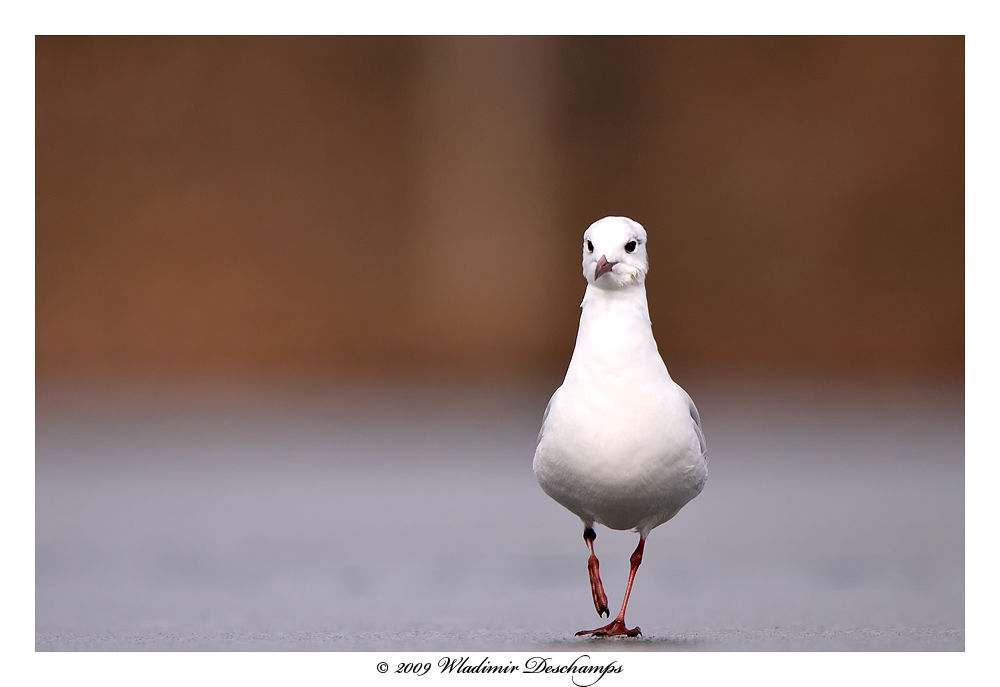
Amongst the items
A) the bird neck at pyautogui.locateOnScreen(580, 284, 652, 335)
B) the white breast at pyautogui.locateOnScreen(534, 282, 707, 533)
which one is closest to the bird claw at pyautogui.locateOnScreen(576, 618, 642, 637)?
the white breast at pyautogui.locateOnScreen(534, 282, 707, 533)

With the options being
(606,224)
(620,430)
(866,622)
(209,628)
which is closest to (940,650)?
(866,622)

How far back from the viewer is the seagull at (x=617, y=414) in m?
3.18

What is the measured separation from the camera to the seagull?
318 centimetres

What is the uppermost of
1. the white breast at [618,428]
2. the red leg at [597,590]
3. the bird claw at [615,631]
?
the white breast at [618,428]

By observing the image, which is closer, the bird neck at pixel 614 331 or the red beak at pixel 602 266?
the red beak at pixel 602 266

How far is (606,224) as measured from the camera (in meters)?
3.15

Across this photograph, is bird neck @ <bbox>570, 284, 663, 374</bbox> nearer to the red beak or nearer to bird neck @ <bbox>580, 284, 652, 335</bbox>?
bird neck @ <bbox>580, 284, 652, 335</bbox>

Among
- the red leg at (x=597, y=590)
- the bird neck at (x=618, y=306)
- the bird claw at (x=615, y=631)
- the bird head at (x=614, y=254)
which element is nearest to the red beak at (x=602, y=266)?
the bird head at (x=614, y=254)

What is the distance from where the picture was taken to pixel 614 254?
3150mm

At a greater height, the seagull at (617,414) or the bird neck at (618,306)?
the bird neck at (618,306)

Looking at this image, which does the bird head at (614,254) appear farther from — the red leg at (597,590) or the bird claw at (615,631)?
the bird claw at (615,631)
